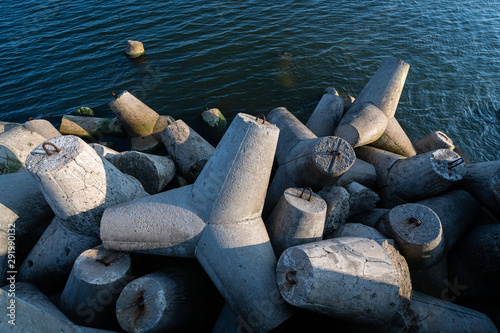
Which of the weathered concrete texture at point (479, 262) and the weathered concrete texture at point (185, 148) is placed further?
the weathered concrete texture at point (185, 148)

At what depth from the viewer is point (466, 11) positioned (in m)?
13.2

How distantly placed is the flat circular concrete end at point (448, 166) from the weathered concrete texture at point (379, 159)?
→ 28.9 inches

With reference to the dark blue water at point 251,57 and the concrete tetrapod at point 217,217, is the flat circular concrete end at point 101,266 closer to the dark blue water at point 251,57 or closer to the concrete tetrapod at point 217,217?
the concrete tetrapod at point 217,217

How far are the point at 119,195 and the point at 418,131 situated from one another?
7.97 m

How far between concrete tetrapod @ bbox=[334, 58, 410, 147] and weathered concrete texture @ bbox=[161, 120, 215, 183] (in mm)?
2812

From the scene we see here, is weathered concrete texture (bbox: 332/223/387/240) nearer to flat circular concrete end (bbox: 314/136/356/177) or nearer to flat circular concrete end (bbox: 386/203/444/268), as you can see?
flat circular concrete end (bbox: 386/203/444/268)

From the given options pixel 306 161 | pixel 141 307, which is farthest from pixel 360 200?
pixel 141 307

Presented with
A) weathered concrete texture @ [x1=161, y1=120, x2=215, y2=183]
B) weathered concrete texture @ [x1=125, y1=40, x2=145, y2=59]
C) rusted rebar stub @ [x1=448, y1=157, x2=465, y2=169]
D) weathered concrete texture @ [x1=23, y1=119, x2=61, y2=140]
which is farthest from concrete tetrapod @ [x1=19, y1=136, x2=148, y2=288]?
weathered concrete texture @ [x1=125, y1=40, x2=145, y2=59]

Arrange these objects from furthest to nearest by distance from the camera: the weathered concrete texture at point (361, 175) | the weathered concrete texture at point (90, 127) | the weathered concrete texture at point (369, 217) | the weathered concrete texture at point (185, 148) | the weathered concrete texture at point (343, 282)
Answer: the weathered concrete texture at point (90, 127)
the weathered concrete texture at point (185, 148)
the weathered concrete texture at point (361, 175)
the weathered concrete texture at point (369, 217)
the weathered concrete texture at point (343, 282)

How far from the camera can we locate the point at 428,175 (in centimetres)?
437

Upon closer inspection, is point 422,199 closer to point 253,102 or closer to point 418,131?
point 418,131

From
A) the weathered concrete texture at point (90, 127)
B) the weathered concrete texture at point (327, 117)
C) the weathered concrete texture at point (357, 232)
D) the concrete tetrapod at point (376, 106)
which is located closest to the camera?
the weathered concrete texture at point (357, 232)

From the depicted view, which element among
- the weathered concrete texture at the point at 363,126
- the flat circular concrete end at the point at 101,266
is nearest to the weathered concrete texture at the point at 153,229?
the flat circular concrete end at the point at 101,266

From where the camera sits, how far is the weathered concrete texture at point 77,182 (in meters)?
3.03
